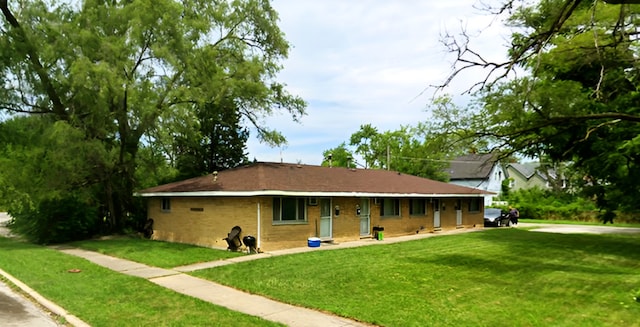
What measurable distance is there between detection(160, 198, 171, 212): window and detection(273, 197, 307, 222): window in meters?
6.35

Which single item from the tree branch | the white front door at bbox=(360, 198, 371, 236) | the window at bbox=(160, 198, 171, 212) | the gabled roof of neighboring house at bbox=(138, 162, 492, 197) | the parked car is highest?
the tree branch

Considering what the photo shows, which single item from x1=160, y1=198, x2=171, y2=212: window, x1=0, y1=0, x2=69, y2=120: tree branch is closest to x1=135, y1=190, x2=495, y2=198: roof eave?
x1=160, y1=198, x2=171, y2=212: window

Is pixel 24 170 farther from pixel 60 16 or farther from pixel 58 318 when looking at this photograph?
pixel 58 318

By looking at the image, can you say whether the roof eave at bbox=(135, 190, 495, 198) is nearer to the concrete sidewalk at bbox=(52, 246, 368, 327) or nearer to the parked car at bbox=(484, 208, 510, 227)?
the concrete sidewalk at bbox=(52, 246, 368, 327)

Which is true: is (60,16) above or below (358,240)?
above

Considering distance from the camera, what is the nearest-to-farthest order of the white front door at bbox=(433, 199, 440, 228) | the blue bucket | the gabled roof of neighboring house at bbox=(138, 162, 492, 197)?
the gabled roof of neighboring house at bbox=(138, 162, 492, 197) → the blue bucket → the white front door at bbox=(433, 199, 440, 228)

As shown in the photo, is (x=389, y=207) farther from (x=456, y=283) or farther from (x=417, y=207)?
(x=456, y=283)

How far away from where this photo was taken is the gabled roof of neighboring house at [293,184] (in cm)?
1741

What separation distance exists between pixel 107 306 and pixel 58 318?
0.81 meters

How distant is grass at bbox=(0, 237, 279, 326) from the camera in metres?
7.66

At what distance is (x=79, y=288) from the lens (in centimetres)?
1026

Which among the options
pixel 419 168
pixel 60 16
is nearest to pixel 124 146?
pixel 60 16

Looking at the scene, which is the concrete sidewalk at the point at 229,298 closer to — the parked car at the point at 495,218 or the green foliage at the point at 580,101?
the green foliage at the point at 580,101

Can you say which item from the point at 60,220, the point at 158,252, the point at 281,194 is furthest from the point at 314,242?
the point at 60,220
